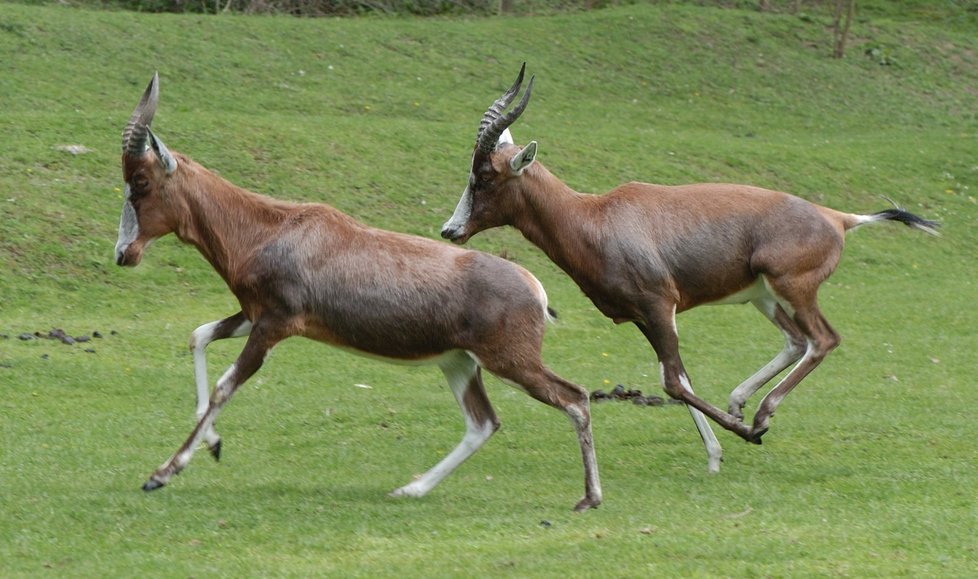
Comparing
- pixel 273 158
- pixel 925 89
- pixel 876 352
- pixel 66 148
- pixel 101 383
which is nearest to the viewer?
pixel 101 383

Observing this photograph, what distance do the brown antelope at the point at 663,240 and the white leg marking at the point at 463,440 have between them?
5.46ft

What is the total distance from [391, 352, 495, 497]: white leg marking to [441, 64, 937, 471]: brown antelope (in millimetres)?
1666

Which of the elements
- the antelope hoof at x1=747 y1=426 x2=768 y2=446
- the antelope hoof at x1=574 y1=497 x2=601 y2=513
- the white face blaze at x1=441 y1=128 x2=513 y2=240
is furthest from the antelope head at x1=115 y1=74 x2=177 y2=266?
the antelope hoof at x1=747 y1=426 x2=768 y2=446

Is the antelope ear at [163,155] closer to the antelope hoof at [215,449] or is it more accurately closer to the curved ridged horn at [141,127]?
the curved ridged horn at [141,127]

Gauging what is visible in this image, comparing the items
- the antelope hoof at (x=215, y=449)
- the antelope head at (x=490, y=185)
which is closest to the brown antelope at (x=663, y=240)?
the antelope head at (x=490, y=185)

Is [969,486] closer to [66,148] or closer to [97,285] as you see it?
[97,285]

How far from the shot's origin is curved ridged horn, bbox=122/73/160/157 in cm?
870

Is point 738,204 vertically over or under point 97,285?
over

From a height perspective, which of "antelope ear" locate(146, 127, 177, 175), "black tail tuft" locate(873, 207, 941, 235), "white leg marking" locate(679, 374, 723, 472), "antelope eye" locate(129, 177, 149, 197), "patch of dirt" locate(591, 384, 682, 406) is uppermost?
"antelope ear" locate(146, 127, 177, 175)

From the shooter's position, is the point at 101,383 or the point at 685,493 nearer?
the point at 685,493

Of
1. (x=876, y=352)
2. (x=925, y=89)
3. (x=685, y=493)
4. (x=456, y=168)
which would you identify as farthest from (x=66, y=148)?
(x=925, y=89)

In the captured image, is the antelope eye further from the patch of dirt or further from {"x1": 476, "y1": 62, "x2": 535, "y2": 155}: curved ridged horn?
the patch of dirt

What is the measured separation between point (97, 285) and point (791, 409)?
26.2ft

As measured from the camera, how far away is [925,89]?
3159 centimetres
